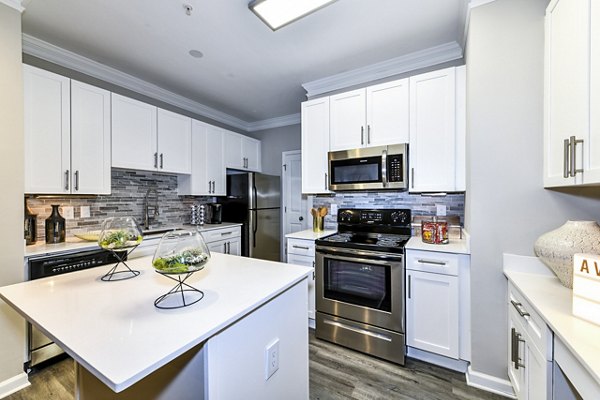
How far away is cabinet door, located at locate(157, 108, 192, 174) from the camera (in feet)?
9.95

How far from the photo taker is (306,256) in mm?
2529

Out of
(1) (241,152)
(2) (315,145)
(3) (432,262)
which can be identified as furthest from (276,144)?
(3) (432,262)

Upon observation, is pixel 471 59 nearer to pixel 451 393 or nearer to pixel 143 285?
pixel 451 393

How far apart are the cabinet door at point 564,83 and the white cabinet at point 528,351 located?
27.1 inches

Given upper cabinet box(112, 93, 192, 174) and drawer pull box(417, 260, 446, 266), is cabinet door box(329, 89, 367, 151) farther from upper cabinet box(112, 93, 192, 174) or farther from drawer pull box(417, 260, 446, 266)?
upper cabinet box(112, 93, 192, 174)

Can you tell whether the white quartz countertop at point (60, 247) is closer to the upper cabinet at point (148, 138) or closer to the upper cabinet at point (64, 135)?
the upper cabinet at point (64, 135)

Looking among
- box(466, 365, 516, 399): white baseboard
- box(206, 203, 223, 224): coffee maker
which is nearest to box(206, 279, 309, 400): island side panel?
box(466, 365, 516, 399): white baseboard

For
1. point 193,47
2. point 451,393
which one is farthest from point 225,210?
point 451,393

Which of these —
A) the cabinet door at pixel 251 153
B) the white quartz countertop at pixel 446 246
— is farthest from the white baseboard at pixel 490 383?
the cabinet door at pixel 251 153

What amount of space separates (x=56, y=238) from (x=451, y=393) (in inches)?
133

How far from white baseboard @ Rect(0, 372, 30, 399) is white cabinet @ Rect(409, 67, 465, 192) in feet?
Answer: 11.0

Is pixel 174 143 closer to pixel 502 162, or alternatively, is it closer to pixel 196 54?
pixel 196 54

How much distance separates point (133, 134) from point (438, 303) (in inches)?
131

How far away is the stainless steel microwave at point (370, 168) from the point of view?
2.42 m
